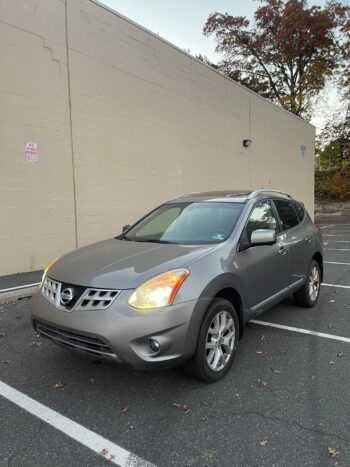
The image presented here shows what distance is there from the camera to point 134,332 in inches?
110

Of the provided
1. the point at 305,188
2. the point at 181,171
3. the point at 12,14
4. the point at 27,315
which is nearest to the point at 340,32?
the point at 305,188

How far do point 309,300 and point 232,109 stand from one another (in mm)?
10508

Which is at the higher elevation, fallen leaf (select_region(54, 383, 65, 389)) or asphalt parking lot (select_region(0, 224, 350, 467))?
fallen leaf (select_region(54, 383, 65, 389))

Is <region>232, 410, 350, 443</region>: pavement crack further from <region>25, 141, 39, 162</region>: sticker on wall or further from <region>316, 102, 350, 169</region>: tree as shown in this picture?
<region>316, 102, 350, 169</region>: tree

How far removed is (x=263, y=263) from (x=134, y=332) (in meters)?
1.81

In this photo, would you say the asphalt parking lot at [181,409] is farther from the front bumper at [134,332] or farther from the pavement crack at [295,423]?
the front bumper at [134,332]

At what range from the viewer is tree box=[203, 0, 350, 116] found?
944 inches

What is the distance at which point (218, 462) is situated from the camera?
2352 mm

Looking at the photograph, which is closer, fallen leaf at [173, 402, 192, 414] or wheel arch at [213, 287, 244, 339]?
fallen leaf at [173, 402, 192, 414]

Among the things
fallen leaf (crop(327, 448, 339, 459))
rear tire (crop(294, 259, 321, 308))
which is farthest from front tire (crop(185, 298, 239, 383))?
rear tire (crop(294, 259, 321, 308))

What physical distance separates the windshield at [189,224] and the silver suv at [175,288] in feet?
0.04

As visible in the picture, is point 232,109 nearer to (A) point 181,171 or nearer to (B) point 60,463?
(A) point 181,171

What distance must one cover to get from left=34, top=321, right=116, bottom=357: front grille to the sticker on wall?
5.23 meters

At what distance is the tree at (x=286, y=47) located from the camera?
24.0 metres
